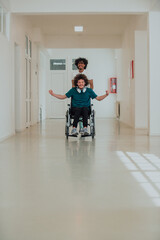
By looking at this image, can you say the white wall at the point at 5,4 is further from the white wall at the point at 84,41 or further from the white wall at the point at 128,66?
the white wall at the point at 84,41

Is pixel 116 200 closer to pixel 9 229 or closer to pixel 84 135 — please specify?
pixel 9 229

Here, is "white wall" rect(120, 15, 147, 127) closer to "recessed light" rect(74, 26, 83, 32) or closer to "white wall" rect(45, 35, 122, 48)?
"white wall" rect(45, 35, 122, 48)

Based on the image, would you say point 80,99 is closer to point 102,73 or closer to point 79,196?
point 79,196

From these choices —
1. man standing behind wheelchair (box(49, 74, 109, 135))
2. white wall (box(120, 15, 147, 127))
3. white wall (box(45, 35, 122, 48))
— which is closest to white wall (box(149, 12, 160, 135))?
white wall (box(120, 15, 147, 127))

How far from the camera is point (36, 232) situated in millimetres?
1648

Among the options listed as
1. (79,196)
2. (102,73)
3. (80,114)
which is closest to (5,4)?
(80,114)

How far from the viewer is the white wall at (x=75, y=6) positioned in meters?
6.70

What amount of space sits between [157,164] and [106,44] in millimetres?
8979

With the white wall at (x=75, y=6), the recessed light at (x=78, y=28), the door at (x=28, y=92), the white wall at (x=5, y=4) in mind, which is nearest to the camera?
the white wall at (x=5, y=4)

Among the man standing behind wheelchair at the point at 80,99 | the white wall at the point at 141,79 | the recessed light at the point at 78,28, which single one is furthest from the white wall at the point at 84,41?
the man standing behind wheelchair at the point at 80,99

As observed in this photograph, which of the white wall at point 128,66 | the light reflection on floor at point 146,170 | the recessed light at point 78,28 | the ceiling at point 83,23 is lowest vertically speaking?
the light reflection on floor at point 146,170

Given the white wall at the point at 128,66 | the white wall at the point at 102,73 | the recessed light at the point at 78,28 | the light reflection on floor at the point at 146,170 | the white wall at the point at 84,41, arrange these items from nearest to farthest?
the light reflection on floor at the point at 146,170 < the white wall at the point at 128,66 < the recessed light at the point at 78,28 < the white wall at the point at 84,41 < the white wall at the point at 102,73

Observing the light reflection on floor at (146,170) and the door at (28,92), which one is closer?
the light reflection on floor at (146,170)

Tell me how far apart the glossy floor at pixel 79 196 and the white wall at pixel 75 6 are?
3.53 meters
